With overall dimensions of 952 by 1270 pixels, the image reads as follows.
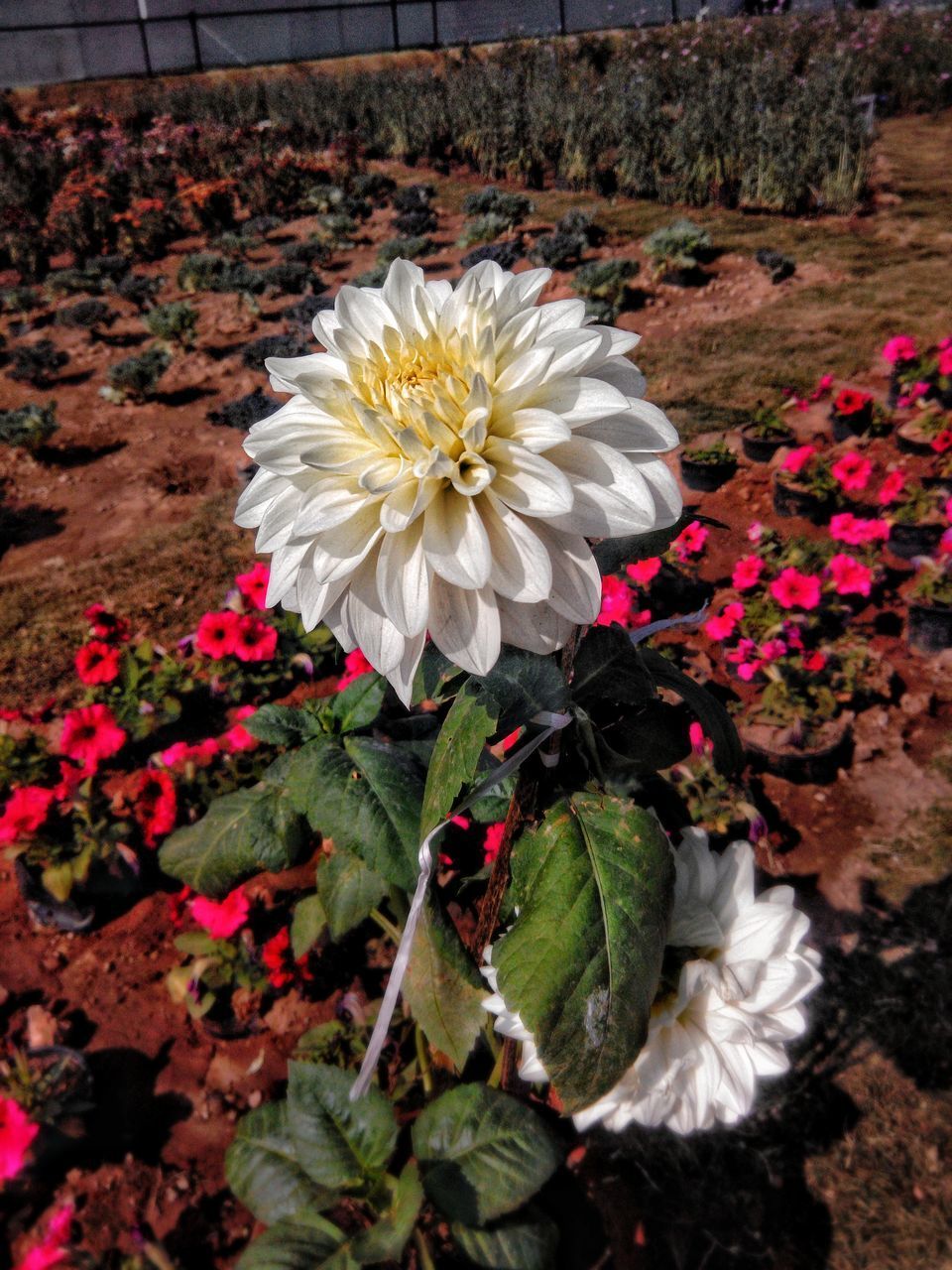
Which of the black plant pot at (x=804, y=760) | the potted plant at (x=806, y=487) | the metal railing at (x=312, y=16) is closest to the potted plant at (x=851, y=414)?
the potted plant at (x=806, y=487)

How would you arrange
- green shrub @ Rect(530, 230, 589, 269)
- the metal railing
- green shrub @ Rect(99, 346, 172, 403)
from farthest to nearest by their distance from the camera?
the metal railing
green shrub @ Rect(530, 230, 589, 269)
green shrub @ Rect(99, 346, 172, 403)

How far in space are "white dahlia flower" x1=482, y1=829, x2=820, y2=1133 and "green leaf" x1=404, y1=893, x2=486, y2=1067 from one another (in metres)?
0.04

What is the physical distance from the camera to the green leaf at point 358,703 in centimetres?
176

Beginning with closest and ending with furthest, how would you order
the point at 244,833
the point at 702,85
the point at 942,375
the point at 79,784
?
the point at 244,833 < the point at 79,784 < the point at 942,375 < the point at 702,85

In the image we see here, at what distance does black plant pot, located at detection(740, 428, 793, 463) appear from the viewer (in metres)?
4.64

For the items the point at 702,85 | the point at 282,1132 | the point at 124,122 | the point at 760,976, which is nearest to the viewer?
the point at 760,976

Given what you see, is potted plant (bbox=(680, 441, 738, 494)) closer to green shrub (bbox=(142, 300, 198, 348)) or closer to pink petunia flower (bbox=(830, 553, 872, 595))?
pink petunia flower (bbox=(830, 553, 872, 595))

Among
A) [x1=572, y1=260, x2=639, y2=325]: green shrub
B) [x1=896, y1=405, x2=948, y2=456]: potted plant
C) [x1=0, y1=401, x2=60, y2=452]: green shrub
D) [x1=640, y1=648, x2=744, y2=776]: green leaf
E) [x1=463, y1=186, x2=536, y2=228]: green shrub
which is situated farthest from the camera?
[x1=463, y1=186, x2=536, y2=228]: green shrub

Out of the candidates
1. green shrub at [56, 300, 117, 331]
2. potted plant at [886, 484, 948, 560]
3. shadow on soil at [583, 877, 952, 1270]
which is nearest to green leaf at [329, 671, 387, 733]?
shadow on soil at [583, 877, 952, 1270]

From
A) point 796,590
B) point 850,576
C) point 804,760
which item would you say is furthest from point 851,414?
point 804,760

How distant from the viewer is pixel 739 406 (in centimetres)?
541

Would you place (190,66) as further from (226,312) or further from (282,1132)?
(282,1132)

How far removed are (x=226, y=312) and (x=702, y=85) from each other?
8.52m

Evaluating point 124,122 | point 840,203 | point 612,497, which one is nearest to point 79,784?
point 612,497
